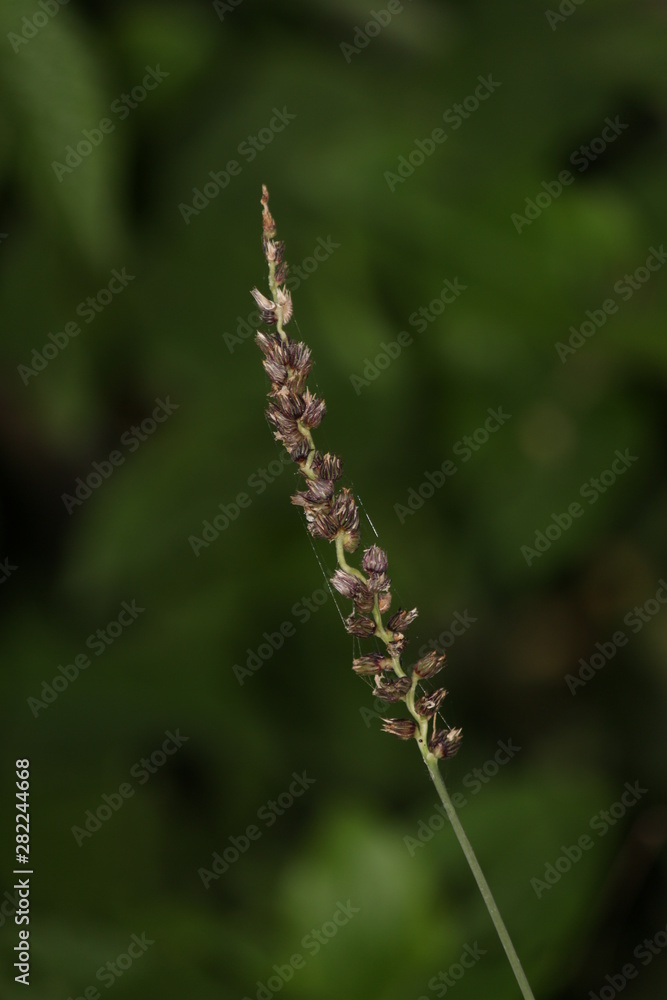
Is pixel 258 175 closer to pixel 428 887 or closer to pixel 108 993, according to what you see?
pixel 428 887

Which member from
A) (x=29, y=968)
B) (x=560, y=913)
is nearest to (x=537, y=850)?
(x=560, y=913)

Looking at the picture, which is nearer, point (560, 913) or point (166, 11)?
point (560, 913)

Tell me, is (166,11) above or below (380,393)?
above

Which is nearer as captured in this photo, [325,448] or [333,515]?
[333,515]

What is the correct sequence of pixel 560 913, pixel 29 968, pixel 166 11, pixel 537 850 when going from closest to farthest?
pixel 29 968, pixel 560 913, pixel 537 850, pixel 166 11

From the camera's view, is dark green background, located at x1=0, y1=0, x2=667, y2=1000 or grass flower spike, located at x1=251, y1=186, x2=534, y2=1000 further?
dark green background, located at x1=0, y1=0, x2=667, y2=1000

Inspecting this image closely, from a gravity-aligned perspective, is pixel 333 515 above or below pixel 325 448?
above

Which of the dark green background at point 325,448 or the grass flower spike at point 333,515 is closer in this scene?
the grass flower spike at point 333,515

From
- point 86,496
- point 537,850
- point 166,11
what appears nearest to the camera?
point 537,850
